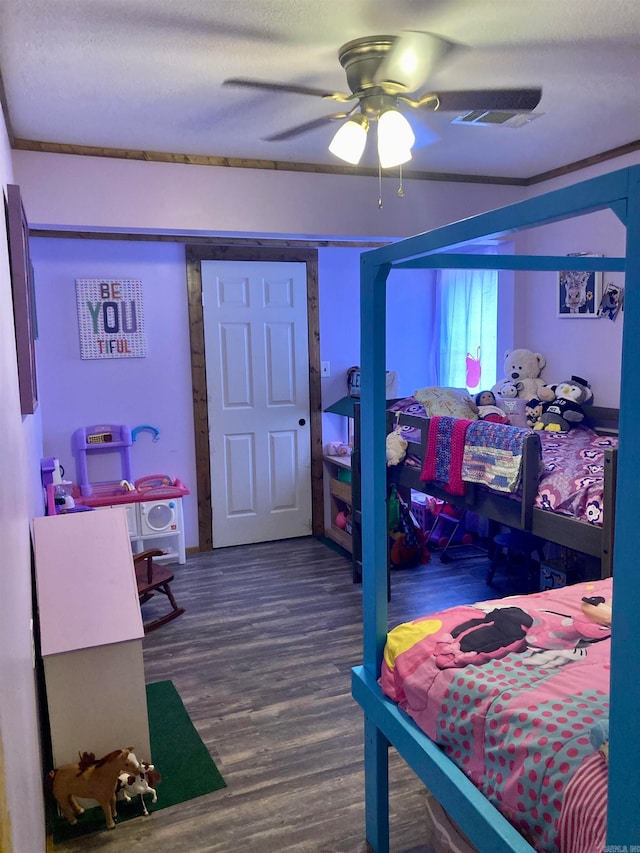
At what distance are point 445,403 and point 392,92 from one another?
2.16 m

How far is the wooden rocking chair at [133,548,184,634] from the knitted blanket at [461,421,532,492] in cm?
164

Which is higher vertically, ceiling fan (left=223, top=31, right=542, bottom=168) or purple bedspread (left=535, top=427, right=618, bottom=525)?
ceiling fan (left=223, top=31, right=542, bottom=168)

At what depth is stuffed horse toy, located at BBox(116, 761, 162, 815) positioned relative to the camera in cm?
219

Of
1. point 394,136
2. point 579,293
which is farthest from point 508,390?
point 394,136

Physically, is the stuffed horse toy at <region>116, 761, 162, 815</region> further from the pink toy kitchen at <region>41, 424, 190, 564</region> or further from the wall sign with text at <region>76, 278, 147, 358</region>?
the wall sign with text at <region>76, 278, 147, 358</region>

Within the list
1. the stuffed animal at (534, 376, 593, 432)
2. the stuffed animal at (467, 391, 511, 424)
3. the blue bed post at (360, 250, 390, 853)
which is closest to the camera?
the blue bed post at (360, 250, 390, 853)

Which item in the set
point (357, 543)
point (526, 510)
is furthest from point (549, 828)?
point (357, 543)

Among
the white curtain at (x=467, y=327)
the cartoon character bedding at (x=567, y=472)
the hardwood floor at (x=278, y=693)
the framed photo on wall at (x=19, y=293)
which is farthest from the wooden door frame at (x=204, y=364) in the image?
the framed photo on wall at (x=19, y=293)

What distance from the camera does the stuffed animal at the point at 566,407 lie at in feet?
12.7

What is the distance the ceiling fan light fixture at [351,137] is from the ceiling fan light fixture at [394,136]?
81 millimetres

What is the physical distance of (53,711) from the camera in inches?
88.3

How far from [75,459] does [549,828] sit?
3.82 metres

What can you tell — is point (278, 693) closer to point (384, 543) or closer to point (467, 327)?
point (384, 543)

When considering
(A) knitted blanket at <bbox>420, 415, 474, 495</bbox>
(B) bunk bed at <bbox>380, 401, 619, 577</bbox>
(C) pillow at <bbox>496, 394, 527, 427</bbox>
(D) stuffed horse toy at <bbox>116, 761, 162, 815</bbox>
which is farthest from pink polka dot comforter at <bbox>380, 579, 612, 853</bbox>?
(C) pillow at <bbox>496, 394, 527, 427</bbox>
